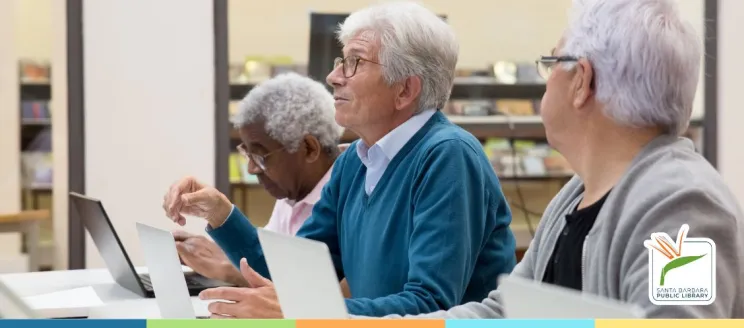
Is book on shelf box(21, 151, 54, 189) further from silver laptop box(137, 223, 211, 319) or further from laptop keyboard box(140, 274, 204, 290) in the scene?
silver laptop box(137, 223, 211, 319)

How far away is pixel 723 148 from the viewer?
16.0 ft

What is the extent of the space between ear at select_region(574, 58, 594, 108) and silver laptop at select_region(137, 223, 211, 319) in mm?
631

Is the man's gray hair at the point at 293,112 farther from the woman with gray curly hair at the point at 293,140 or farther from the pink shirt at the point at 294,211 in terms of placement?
the pink shirt at the point at 294,211

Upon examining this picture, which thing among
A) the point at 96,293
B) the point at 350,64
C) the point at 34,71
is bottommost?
the point at 96,293

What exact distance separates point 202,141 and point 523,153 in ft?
5.14

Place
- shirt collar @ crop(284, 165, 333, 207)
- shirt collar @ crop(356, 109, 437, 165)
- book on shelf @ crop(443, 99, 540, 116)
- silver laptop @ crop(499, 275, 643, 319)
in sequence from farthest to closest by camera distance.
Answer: book on shelf @ crop(443, 99, 540, 116) < shirt collar @ crop(284, 165, 333, 207) < shirt collar @ crop(356, 109, 437, 165) < silver laptop @ crop(499, 275, 643, 319)

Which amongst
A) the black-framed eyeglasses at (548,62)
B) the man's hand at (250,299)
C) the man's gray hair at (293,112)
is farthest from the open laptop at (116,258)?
the black-framed eyeglasses at (548,62)

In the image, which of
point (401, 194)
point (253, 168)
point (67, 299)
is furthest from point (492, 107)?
point (401, 194)

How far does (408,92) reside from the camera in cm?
218

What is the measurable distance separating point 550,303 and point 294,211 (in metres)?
1.90

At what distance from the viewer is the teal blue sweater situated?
185 centimetres

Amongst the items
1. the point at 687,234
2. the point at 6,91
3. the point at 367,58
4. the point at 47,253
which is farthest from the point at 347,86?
the point at 6,91

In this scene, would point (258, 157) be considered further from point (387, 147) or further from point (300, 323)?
point (300, 323)

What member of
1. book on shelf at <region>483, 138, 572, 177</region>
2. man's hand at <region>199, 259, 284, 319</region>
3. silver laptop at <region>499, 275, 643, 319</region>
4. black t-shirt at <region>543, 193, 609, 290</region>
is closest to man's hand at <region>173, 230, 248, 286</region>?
man's hand at <region>199, 259, 284, 319</region>
